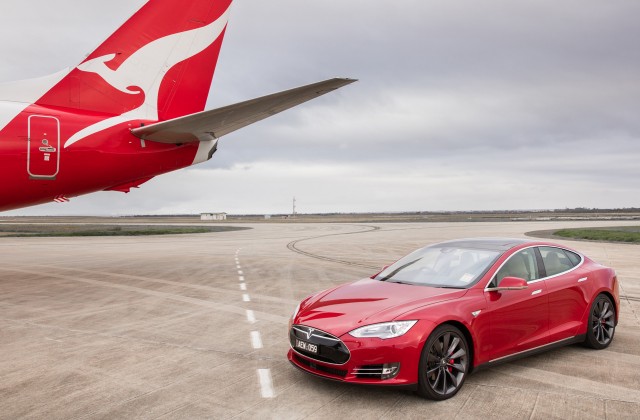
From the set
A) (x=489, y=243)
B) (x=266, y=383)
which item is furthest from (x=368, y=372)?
(x=489, y=243)

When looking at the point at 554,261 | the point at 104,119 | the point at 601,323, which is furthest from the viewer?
the point at 104,119

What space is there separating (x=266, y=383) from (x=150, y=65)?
32.2 feet

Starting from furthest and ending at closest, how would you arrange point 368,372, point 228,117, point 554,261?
1. point 228,117
2. point 554,261
3. point 368,372

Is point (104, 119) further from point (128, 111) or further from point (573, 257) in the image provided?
point (573, 257)

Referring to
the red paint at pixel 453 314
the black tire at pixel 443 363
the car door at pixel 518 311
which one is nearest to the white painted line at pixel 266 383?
the red paint at pixel 453 314

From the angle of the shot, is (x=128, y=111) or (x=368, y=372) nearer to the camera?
(x=368, y=372)

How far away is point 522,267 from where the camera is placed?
20.9ft

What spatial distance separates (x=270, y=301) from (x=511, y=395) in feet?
19.5

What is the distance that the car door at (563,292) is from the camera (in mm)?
6332

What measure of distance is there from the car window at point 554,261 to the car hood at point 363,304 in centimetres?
168

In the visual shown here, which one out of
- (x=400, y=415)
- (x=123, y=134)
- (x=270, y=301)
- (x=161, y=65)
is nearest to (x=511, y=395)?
(x=400, y=415)

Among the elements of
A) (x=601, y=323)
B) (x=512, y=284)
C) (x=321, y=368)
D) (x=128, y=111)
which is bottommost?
(x=321, y=368)

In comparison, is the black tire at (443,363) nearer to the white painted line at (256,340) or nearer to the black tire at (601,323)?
the black tire at (601,323)

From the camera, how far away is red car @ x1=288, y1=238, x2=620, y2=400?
496cm
